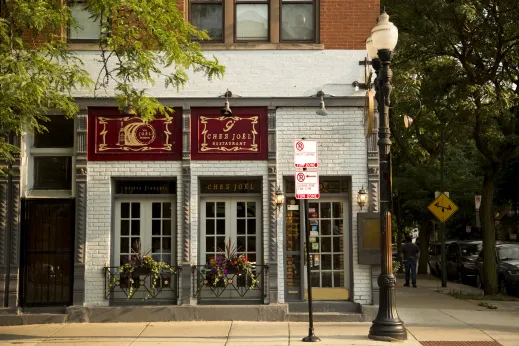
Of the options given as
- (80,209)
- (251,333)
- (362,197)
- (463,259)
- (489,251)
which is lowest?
(251,333)

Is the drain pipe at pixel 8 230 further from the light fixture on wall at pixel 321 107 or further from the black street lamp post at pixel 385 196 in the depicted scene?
the black street lamp post at pixel 385 196

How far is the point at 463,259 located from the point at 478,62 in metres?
9.92

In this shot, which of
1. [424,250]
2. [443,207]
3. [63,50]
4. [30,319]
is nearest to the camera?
[63,50]

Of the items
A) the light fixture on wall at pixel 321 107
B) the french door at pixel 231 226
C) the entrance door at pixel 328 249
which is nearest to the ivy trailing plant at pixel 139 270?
the french door at pixel 231 226

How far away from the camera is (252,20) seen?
13898 millimetres

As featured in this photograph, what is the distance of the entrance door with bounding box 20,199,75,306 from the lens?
13.4m

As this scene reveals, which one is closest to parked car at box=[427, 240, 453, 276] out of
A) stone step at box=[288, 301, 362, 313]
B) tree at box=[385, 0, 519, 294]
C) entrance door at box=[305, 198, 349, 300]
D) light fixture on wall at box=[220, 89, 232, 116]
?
tree at box=[385, 0, 519, 294]

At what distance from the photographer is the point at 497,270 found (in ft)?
69.9

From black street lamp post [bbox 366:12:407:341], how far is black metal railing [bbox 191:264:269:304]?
2821 mm

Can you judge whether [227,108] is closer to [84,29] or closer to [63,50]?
[63,50]

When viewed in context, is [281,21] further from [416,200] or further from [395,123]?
[416,200]

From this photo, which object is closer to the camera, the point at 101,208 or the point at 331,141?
the point at 101,208

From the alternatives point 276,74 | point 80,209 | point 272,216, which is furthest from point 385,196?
point 80,209

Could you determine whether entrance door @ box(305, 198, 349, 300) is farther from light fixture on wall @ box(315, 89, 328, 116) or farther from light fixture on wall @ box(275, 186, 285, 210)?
light fixture on wall @ box(315, 89, 328, 116)
